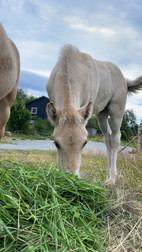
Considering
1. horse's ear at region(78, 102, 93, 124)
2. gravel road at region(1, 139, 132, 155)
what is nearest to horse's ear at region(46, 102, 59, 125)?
horse's ear at region(78, 102, 93, 124)

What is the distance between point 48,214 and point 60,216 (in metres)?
0.10

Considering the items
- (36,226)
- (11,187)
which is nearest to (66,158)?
(11,187)

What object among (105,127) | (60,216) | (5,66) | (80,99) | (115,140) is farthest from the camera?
(105,127)

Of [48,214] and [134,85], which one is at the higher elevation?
[134,85]

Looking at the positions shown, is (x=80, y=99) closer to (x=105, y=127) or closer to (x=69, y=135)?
(x=69, y=135)

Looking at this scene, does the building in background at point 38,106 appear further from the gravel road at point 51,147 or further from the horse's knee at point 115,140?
the horse's knee at point 115,140

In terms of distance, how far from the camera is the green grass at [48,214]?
1427 mm

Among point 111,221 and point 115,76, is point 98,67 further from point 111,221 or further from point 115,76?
point 111,221

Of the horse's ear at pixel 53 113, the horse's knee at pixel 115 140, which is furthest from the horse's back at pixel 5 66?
the horse's knee at pixel 115 140

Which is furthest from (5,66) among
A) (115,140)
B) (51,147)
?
(51,147)

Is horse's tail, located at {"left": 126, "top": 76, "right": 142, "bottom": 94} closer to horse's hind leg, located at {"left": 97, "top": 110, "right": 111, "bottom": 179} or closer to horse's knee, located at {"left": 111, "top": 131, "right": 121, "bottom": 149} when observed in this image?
horse's hind leg, located at {"left": 97, "top": 110, "right": 111, "bottom": 179}

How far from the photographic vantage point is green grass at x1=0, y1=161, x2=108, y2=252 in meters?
1.43

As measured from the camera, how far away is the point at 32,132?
3145 centimetres

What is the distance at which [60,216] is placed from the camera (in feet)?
5.27
